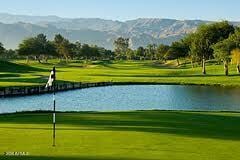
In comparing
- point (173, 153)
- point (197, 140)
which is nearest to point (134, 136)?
point (197, 140)

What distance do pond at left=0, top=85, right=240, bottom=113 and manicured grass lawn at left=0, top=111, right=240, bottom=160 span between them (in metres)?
26.2

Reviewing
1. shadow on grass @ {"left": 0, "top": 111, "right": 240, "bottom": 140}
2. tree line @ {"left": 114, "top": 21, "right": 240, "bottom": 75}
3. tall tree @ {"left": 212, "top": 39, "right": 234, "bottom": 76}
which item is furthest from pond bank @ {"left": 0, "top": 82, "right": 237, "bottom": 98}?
shadow on grass @ {"left": 0, "top": 111, "right": 240, "bottom": 140}

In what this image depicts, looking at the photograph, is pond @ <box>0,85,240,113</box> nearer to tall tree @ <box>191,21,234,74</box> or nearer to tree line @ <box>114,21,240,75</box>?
tree line @ <box>114,21,240,75</box>

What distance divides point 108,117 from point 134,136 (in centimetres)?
1049

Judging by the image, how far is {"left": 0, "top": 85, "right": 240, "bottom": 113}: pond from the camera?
200 feet

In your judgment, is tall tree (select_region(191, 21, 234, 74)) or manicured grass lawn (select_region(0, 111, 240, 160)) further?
tall tree (select_region(191, 21, 234, 74))

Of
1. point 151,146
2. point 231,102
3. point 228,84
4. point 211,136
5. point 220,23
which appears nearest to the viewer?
point 151,146

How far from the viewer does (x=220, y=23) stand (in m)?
139

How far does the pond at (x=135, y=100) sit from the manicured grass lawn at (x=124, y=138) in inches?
1030

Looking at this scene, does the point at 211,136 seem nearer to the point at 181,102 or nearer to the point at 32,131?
the point at 32,131

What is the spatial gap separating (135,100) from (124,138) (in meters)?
47.1

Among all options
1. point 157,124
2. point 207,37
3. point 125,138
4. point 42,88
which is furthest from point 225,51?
point 125,138

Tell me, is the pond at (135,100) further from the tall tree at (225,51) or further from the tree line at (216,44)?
the tree line at (216,44)

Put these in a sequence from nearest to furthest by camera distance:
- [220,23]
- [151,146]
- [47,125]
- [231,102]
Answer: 1. [151,146]
2. [47,125]
3. [231,102]
4. [220,23]
